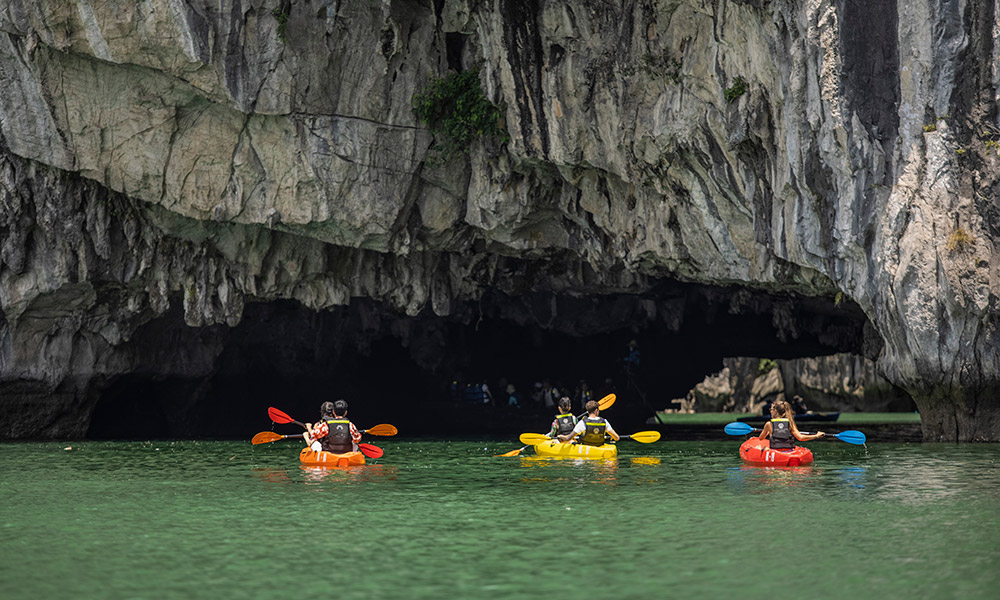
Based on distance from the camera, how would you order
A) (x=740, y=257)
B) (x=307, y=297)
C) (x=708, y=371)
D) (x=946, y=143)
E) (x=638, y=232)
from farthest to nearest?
(x=708, y=371) < (x=307, y=297) < (x=638, y=232) < (x=740, y=257) < (x=946, y=143)

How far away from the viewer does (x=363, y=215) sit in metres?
21.4

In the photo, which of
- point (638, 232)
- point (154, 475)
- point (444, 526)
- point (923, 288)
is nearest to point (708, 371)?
point (638, 232)

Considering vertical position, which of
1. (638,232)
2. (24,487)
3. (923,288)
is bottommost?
(24,487)

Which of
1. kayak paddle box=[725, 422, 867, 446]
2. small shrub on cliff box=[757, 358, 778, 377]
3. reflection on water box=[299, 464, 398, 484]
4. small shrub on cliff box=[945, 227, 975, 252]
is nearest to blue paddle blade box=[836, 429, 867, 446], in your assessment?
kayak paddle box=[725, 422, 867, 446]

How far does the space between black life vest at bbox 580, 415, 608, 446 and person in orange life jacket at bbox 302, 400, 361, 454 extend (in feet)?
12.4

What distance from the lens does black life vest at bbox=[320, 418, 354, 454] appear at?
14508 millimetres

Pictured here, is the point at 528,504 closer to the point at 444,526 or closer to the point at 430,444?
the point at 444,526

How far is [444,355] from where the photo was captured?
1372 inches

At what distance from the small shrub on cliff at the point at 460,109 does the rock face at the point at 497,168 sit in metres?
0.33

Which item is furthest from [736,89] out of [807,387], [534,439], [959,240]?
[807,387]

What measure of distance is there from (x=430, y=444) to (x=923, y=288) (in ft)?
33.9

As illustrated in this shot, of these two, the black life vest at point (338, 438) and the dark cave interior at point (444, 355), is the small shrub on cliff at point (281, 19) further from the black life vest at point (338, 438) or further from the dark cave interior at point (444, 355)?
the dark cave interior at point (444, 355)

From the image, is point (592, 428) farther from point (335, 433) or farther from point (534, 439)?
point (335, 433)

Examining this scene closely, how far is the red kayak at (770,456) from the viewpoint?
13.8 m
